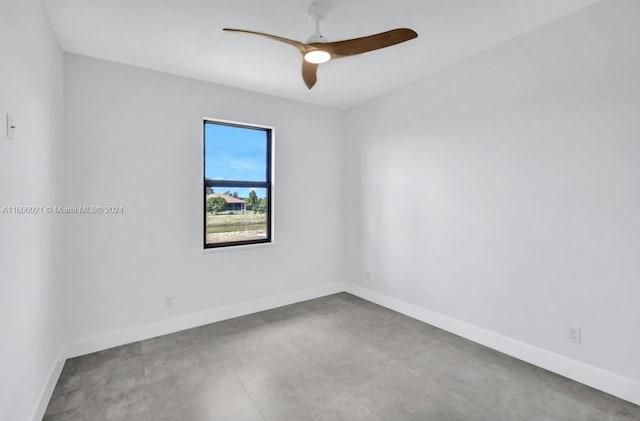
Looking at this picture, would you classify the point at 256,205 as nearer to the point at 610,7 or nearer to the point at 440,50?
the point at 440,50

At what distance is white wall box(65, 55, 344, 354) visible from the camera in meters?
2.73

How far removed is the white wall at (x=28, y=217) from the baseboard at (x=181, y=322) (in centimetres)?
31

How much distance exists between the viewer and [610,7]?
6.75ft

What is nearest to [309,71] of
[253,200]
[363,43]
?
[363,43]

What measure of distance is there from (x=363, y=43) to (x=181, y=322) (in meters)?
3.09

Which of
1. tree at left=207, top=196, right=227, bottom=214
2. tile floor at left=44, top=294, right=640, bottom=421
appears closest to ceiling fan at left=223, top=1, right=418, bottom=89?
tree at left=207, top=196, right=227, bottom=214

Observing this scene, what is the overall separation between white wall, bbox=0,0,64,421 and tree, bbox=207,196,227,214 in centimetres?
135

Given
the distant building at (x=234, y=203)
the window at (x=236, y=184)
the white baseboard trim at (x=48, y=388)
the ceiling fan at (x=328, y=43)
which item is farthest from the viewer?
the distant building at (x=234, y=203)

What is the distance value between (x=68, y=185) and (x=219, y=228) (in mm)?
1436

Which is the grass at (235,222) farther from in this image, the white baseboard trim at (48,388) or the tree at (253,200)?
the white baseboard trim at (48,388)

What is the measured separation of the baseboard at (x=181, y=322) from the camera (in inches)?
108

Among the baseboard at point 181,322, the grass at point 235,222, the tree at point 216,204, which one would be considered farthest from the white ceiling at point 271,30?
the baseboard at point 181,322

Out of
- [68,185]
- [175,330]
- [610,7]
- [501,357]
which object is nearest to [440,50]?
[610,7]

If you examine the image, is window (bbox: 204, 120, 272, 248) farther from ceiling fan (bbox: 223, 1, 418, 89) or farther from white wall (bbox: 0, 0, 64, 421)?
ceiling fan (bbox: 223, 1, 418, 89)
